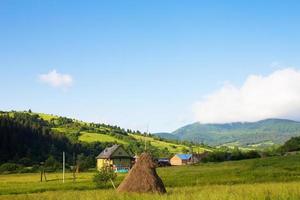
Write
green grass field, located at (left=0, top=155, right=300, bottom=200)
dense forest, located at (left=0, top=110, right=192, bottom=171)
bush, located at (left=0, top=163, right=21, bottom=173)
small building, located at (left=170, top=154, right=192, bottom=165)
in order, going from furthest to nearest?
1. small building, located at (left=170, top=154, right=192, bottom=165)
2. dense forest, located at (left=0, top=110, right=192, bottom=171)
3. bush, located at (left=0, top=163, right=21, bottom=173)
4. green grass field, located at (left=0, top=155, right=300, bottom=200)

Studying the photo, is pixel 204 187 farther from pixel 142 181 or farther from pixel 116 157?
pixel 116 157

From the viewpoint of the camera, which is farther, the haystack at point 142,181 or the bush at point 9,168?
the bush at point 9,168

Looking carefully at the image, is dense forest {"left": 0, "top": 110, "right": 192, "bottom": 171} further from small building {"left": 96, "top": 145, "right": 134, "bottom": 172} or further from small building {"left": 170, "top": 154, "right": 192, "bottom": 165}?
small building {"left": 170, "top": 154, "right": 192, "bottom": 165}

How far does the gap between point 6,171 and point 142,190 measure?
78.8 m

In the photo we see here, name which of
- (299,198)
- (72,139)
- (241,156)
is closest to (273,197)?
(299,198)

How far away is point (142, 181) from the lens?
31.8 metres

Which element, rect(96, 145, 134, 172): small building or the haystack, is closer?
the haystack

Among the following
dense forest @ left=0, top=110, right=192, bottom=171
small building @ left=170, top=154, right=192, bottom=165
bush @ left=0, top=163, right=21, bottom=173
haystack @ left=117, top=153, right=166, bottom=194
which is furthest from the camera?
small building @ left=170, top=154, right=192, bottom=165

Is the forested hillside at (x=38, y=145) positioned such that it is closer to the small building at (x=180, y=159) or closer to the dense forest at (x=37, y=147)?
the dense forest at (x=37, y=147)

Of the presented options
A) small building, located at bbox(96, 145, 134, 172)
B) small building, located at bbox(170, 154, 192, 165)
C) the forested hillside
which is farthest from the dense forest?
small building, located at bbox(170, 154, 192, 165)

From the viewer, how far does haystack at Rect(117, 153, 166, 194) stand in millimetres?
31219

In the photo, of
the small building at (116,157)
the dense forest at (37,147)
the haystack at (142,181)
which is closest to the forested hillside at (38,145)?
the dense forest at (37,147)

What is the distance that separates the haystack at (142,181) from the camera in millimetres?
31219

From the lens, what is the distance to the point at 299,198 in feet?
34.3
